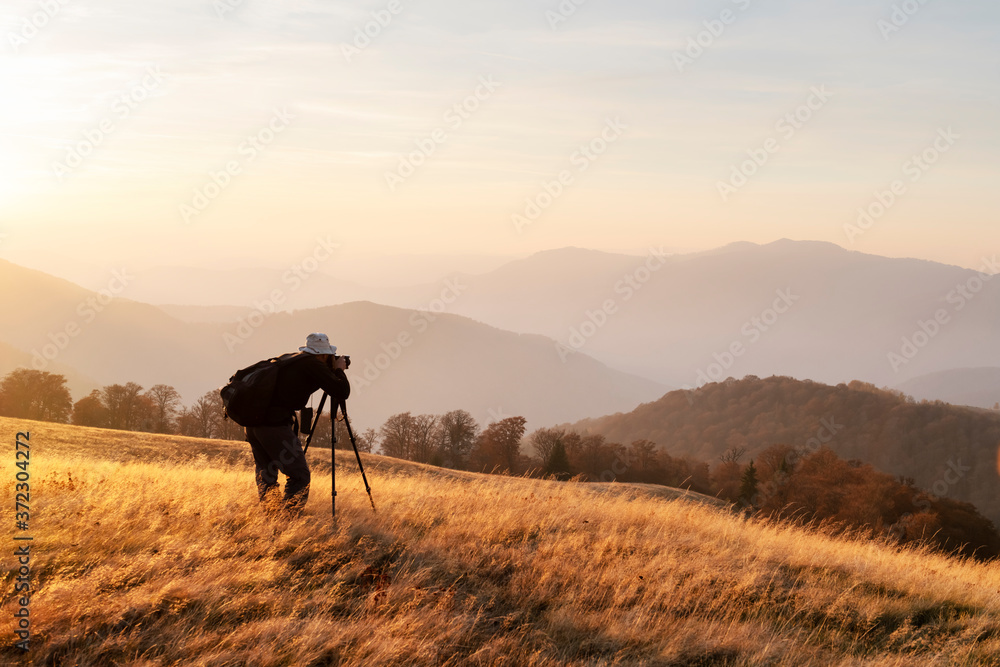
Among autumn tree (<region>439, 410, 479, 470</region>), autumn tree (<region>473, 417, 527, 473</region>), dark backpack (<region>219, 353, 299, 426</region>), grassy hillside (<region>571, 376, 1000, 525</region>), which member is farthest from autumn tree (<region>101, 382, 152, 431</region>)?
grassy hillside (<region>571, 376, 1000, 525</region>)

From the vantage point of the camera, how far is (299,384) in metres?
7.68

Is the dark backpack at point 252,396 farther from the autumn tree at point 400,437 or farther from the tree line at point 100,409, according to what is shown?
the autumn tree at point 400,437

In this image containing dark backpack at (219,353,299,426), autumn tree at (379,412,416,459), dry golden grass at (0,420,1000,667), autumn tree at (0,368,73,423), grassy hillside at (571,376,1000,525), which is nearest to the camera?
dry golden grass at (0,420,1000,667)

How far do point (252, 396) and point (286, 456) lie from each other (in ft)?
2.68

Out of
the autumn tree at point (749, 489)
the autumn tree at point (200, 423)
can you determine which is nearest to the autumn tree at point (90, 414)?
the autumn tree at point (200, 423)

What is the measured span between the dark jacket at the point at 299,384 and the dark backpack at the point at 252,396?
88 millimetres

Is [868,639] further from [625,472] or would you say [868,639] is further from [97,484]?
[625,472]

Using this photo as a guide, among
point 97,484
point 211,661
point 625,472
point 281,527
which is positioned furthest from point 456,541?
point 625,472

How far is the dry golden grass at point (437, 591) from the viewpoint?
4.93 meters

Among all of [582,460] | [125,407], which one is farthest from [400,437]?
[125,407]

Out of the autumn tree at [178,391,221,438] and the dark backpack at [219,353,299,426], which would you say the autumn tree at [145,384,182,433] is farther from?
the dark backpack at [219,353,299,426]

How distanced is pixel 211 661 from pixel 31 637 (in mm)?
1271

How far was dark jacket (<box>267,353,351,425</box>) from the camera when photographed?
7.57 m

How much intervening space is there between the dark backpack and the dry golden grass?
111 cm
